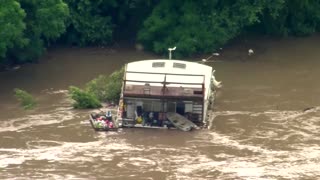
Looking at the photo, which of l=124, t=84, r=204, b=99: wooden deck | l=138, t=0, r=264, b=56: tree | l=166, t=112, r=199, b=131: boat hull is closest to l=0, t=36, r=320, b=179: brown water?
l=166, t=112, r=199, b=131: boat hull

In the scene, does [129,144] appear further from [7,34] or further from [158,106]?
[7,34]

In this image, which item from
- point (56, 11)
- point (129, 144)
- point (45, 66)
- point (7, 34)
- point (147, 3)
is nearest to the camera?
point (129, 144)

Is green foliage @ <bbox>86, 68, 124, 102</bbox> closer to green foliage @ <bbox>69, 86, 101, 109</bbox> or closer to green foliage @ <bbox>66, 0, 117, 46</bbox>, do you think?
green foliage @ <bbox>69, 86, 101, 109</bbox>

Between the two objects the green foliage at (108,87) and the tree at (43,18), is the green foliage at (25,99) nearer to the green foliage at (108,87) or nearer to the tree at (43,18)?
the green foliage at (108,87)

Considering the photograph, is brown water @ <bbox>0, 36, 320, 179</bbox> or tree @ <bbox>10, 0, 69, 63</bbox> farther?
tree @ <bbox>10, 0, 69, 63</bbox>

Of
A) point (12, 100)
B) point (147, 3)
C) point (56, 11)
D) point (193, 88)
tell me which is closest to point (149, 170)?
point (193, 88)

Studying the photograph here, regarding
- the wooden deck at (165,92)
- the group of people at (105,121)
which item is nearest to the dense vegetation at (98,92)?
the group of people at (105,121)

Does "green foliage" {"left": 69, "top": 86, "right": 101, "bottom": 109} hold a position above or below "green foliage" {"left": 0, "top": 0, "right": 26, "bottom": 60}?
below

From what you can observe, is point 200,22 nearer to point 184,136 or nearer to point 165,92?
point 165,92
